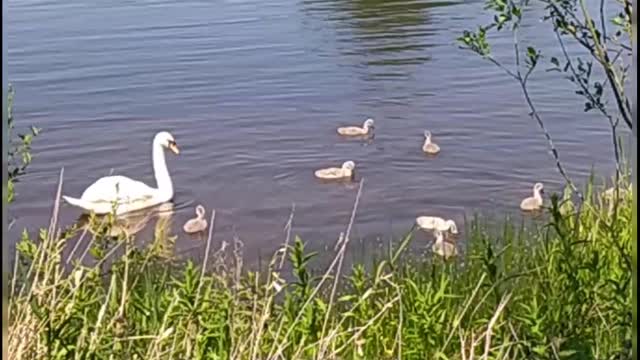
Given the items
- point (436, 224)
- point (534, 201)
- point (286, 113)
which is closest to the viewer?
point (436, 224)

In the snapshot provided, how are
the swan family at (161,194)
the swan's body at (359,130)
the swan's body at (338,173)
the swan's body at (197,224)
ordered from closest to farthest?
the swan family at (161,194) < the swan's body at (197,224) < the swan's body at (338,173) < the swan's body at (359,130)

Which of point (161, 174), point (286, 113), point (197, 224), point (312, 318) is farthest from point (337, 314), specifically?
point (286, 113)

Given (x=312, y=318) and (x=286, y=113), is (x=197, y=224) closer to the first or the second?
(x=286, y=113)

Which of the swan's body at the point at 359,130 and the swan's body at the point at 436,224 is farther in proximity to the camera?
the swan's body at the point at 359,130

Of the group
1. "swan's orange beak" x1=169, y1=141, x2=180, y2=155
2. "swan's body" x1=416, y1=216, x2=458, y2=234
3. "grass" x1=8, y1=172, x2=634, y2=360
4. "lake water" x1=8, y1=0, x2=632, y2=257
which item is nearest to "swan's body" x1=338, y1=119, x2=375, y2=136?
"lake water" x1=8, y1=0, x2=632, y2=257

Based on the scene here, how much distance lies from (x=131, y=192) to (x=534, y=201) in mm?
2883

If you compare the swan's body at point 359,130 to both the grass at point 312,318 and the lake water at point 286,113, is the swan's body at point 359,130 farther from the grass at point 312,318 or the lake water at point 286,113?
the grass at point 312,318

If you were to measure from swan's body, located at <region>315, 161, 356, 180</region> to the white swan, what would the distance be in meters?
1.15

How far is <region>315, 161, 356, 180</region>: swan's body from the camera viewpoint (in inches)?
367

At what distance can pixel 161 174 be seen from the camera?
9312 millimetres

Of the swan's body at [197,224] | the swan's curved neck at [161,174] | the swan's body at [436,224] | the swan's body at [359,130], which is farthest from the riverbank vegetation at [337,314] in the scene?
the swan's body at [359,130]

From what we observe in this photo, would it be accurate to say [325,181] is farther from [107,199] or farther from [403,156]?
[107,199]

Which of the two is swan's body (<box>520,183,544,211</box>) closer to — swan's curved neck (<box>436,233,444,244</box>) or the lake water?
the lake water

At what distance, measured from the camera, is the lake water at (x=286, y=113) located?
9039 millimetres
